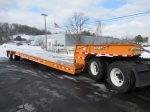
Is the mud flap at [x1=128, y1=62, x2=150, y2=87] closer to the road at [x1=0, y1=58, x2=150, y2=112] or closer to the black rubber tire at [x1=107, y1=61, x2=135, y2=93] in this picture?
the black rubber tire at [x1=107, y1=61, x2=135, y2=93]

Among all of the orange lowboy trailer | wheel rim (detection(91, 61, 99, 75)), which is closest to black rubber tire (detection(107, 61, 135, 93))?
the orange lowboy trailer

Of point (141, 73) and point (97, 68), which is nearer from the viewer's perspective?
point (141, 73)

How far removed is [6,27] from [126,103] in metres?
126

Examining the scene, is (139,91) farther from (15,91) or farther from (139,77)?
(15,91)

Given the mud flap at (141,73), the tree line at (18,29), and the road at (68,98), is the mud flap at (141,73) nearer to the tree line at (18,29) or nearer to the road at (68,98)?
the road at (68,98)

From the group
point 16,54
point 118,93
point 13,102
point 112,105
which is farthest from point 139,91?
point 16,54

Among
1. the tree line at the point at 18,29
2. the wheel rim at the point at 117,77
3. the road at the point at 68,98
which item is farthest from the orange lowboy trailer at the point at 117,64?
the tree line at the point at 18,29

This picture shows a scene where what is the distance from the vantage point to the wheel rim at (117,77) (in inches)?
223

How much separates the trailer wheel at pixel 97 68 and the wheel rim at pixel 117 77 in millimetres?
825

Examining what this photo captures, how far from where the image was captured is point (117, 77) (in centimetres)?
582

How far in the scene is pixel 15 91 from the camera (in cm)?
564

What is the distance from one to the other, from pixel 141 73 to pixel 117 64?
0.87m

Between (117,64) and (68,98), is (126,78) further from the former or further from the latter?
(68,98)

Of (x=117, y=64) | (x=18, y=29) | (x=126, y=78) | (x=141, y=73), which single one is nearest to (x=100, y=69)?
(x=117, y=64)
